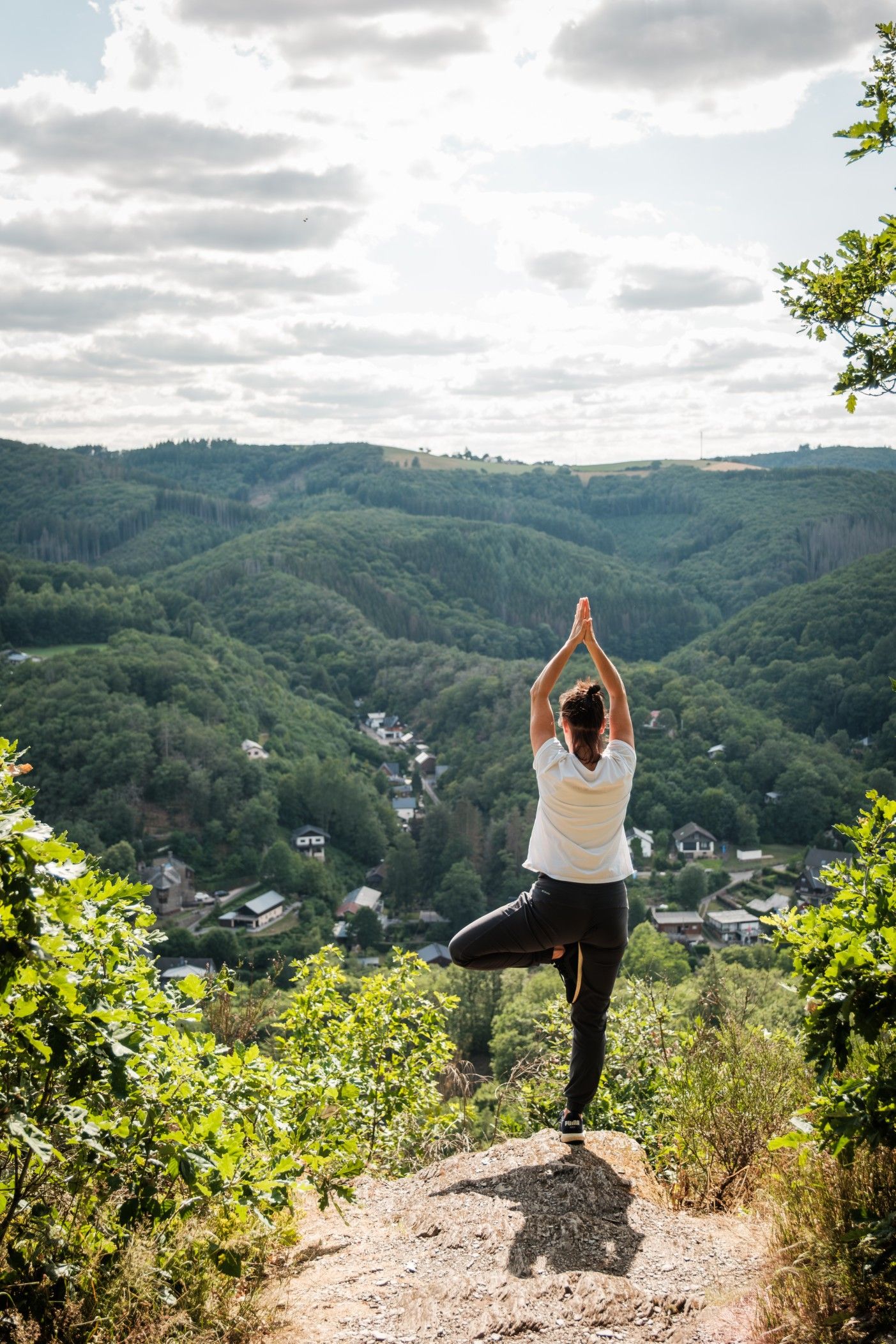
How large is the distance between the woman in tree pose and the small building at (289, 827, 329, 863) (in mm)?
64300

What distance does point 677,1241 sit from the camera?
363cm

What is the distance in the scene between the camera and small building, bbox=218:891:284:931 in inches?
2066

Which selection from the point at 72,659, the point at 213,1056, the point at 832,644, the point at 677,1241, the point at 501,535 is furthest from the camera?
the point at 501,535

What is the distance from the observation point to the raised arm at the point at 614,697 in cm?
402

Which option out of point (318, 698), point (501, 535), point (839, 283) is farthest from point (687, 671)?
point (839, 283)

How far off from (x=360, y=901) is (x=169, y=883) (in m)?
10.9

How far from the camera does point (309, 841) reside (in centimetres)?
6750

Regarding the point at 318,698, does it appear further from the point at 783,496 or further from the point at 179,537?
the point at 783,496

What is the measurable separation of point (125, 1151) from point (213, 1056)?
1.55 feet

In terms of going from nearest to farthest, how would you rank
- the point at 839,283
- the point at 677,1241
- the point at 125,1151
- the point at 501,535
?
the point at 125,1151 → the point at 677,1241 → the point at 839,283 → the point at 501,535

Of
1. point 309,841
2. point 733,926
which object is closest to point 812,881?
point 733,926

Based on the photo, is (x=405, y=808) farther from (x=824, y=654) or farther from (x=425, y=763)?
(x=824, y=654)

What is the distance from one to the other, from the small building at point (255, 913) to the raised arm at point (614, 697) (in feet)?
165

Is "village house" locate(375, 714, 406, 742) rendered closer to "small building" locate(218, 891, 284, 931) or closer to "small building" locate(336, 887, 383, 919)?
"small building" locate(336, 887, 383, 919)
